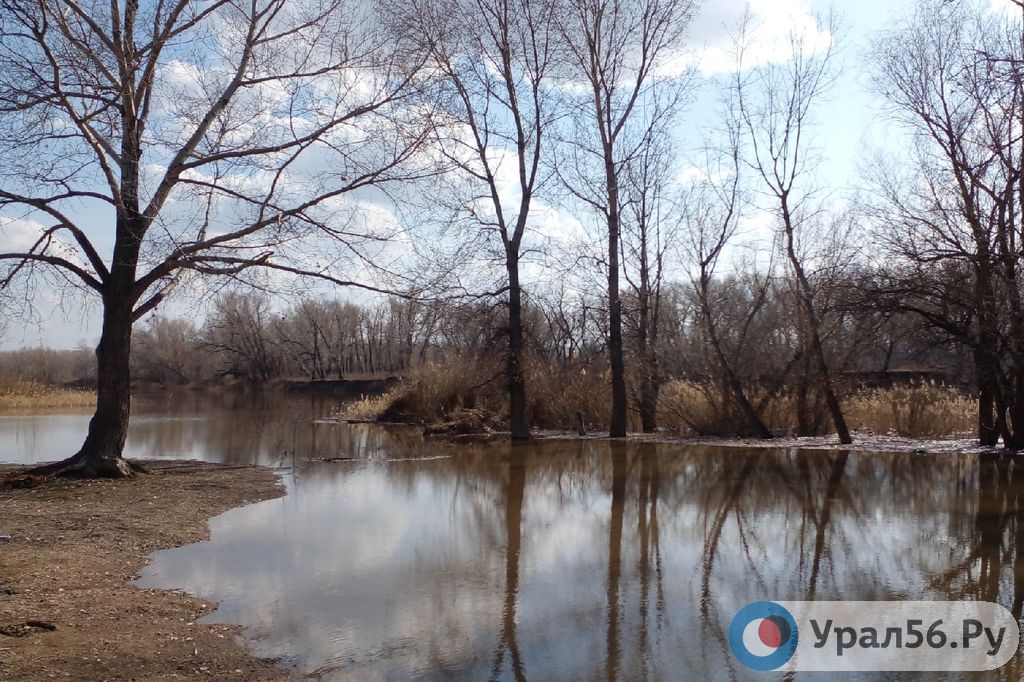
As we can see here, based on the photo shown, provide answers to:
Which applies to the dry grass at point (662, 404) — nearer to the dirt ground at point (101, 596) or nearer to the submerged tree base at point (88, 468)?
the submerged tree base at point (88, 468)

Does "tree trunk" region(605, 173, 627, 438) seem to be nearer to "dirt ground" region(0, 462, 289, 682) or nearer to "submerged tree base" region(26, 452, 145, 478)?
"dirt ground" region(0, 462, 289, 682)

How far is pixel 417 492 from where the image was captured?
42.3 ft

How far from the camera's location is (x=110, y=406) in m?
13.3

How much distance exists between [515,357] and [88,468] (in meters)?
11.8

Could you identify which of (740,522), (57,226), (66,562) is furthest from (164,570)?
(57,226)

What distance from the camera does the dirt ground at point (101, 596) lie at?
16.8 feet

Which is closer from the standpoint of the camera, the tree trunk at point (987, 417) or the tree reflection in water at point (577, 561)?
the tree reflection in water at point (577, 561)

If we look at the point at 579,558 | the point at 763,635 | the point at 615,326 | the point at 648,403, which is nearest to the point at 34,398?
the point at 615,326

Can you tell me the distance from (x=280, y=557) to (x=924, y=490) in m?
9.32

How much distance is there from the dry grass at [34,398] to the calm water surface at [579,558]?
2699 cm

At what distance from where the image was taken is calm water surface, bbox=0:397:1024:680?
5633 millimetres

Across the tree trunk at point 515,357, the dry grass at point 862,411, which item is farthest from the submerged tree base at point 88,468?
the dry grass at point 862,411

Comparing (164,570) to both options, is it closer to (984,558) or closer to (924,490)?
(984,558)

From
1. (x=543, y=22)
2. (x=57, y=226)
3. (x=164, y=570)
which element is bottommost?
(x=164, y=570)
